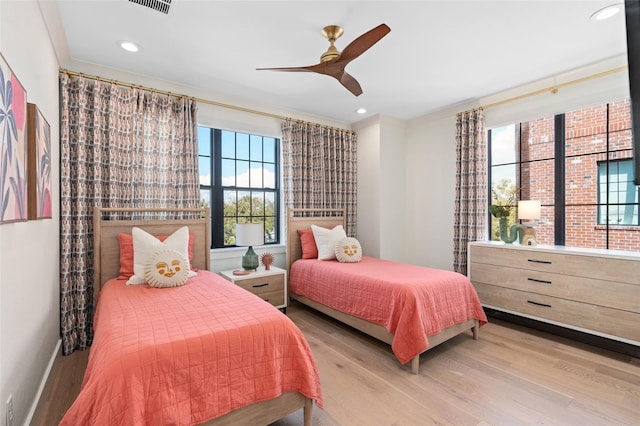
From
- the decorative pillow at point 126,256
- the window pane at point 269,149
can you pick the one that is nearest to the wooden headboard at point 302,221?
the window pane at point 269,149

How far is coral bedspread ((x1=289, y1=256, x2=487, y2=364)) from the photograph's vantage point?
7.57 feet

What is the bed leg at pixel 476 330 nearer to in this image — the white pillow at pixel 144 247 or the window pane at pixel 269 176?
the white pillow at pixel 144 247

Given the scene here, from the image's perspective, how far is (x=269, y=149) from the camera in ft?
13.7

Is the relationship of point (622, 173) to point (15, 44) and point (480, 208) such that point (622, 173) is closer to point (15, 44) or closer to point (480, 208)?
point (480, 208)

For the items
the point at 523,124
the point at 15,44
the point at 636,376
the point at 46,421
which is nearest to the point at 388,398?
A: the point at 636,376

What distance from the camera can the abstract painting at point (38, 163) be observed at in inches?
63.4

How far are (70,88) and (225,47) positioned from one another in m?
1.44

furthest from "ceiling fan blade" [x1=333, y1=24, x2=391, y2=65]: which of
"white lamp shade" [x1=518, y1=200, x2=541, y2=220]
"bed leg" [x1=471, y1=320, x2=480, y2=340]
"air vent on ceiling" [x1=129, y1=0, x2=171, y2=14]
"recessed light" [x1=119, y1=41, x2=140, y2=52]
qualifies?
"bed leg" [x1=471, y1=320, x2=480, y2=340]

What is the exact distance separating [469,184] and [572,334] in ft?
6.07

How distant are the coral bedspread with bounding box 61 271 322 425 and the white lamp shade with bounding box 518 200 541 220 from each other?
2.86m

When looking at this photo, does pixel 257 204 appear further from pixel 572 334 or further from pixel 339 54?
pixel 572 334

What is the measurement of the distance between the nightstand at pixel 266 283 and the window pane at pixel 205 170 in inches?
43.7

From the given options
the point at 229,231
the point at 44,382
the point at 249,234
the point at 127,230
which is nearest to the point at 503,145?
the point at 249,234

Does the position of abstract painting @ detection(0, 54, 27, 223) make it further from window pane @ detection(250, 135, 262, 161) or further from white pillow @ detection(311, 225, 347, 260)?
white pillow @ detection(311, 225, 347, 260)
